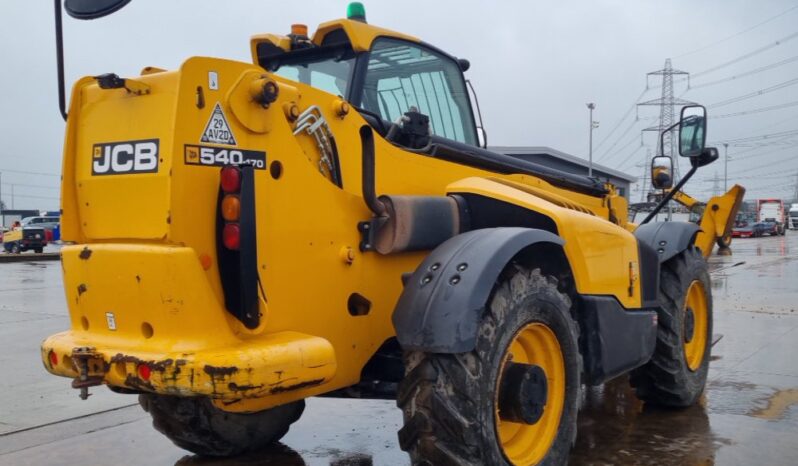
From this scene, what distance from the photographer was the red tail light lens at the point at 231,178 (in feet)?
9.73

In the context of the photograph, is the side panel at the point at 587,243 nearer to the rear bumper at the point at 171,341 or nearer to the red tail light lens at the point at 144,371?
the rear bumper at the point at 171,341

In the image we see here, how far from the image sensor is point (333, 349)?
10.5 ft

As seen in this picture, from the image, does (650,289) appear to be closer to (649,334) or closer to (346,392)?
(649,334)

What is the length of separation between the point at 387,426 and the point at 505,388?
6.83 feet

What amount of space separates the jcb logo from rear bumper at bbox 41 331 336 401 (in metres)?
0.71

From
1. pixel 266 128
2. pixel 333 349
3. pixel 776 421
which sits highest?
pixel 266 128

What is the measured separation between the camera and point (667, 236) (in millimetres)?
5508

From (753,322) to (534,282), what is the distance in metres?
7.67

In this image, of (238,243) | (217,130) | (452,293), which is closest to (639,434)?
(452,293)

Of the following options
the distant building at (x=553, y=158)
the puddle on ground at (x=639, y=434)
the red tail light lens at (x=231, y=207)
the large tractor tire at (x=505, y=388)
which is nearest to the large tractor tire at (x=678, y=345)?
the puddle on ground at (x=639, y=434)

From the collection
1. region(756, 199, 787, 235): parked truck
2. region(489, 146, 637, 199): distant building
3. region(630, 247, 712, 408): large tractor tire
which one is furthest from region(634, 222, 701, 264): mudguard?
region(756, 199, 787, 235): parked truck

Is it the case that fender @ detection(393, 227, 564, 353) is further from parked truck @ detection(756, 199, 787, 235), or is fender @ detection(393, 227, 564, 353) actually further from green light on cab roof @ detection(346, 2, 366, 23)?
parked truck @ detection(756, 199, 787, 235)

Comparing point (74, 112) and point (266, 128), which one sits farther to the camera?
point (74, 112)

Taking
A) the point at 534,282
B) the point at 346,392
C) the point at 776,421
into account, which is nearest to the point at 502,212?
the point at 534,282
